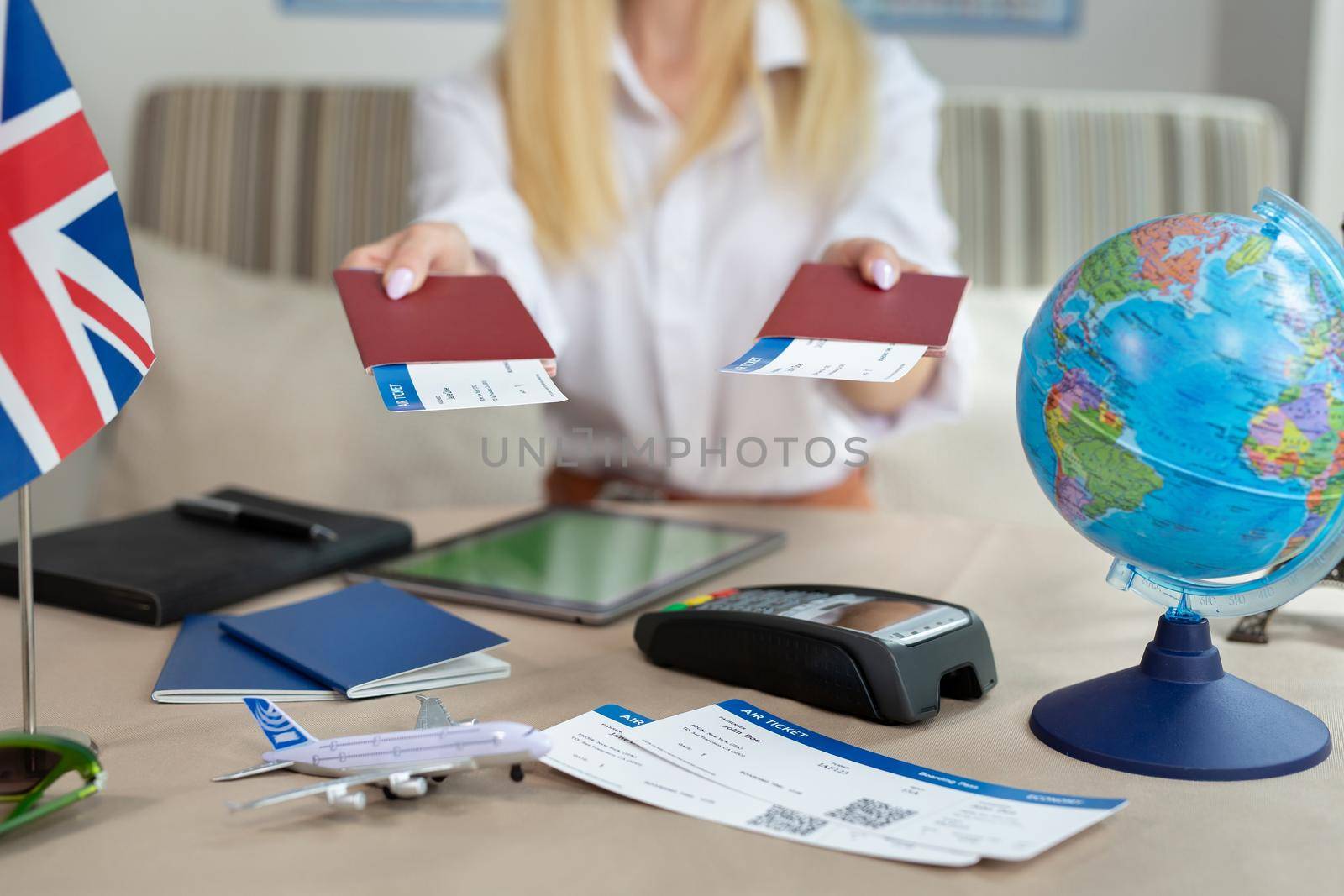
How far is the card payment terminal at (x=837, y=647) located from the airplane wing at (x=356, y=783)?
209 mm

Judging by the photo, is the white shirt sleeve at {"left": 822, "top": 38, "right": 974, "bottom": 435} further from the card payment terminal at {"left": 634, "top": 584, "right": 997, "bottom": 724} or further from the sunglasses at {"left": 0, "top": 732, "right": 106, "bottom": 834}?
the sunglasses at {"left": 0, "top": 732, "right": 106, "bottom": 834}

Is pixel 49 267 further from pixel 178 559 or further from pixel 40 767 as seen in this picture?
pixel 178 559

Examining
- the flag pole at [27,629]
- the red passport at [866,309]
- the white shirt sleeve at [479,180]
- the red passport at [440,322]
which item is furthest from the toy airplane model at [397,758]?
the white shirt sleeve at [479,180]

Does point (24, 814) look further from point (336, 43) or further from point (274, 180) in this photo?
point (336, 43)

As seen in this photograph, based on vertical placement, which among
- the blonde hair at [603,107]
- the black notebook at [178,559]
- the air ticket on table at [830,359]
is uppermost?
the blonde hair at [603,107]

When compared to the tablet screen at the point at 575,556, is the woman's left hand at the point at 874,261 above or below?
above

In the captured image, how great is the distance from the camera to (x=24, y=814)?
20.7 inches

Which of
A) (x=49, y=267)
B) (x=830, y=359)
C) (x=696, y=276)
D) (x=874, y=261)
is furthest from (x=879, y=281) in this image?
(x=696, y=276)

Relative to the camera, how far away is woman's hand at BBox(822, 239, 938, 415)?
842 mm

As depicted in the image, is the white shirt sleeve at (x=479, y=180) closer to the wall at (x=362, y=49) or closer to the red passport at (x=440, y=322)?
the red passport at (x=440, y=322)

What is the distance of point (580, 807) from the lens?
56cm

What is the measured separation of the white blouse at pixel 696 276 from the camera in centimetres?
148

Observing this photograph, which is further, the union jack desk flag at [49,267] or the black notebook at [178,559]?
the black notebook at [178,559]

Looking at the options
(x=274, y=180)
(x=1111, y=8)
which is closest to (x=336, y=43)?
(x=274, y=180)
